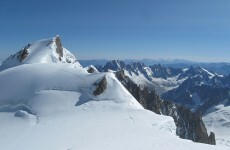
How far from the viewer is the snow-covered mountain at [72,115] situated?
36375 millimetres

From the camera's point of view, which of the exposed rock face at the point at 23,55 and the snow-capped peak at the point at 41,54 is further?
the exposed rock face at the point at 23,55

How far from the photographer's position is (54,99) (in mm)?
54969

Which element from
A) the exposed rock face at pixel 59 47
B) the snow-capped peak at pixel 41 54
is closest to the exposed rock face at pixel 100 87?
the snow-capped peak at pixel 41 54

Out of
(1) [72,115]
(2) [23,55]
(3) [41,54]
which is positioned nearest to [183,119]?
(3) [41,54]

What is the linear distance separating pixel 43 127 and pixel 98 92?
1669 centimetres

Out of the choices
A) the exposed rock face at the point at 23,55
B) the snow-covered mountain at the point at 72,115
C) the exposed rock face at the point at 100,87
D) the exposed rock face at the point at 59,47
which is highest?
the exposed rock face at the point at 59,47

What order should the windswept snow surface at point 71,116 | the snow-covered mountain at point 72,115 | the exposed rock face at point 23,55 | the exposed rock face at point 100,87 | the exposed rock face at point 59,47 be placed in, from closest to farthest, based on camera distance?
the windswept snow surface at point 71,116, the snow-covered mountain at point 72,115, the exposed rock face at point 100,87, the exposed rock face at point 23,55, the exposed rock face at point 59,47

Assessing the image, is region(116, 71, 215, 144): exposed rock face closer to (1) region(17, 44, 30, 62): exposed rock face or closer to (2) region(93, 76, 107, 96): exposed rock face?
(1) region(17, 44, 30, 62): exposed rock face

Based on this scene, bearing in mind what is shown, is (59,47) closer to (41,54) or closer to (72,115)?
(41,54)

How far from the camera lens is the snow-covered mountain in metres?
36.4

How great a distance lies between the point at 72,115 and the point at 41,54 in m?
50.0

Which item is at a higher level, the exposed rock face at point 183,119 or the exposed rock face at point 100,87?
the exposed rock face at point 100,87

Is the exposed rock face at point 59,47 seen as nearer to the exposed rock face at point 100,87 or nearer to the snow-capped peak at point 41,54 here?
the snow-capped peak at point 41,54

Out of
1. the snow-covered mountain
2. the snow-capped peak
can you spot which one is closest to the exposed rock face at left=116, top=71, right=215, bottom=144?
the snow-capped peak
